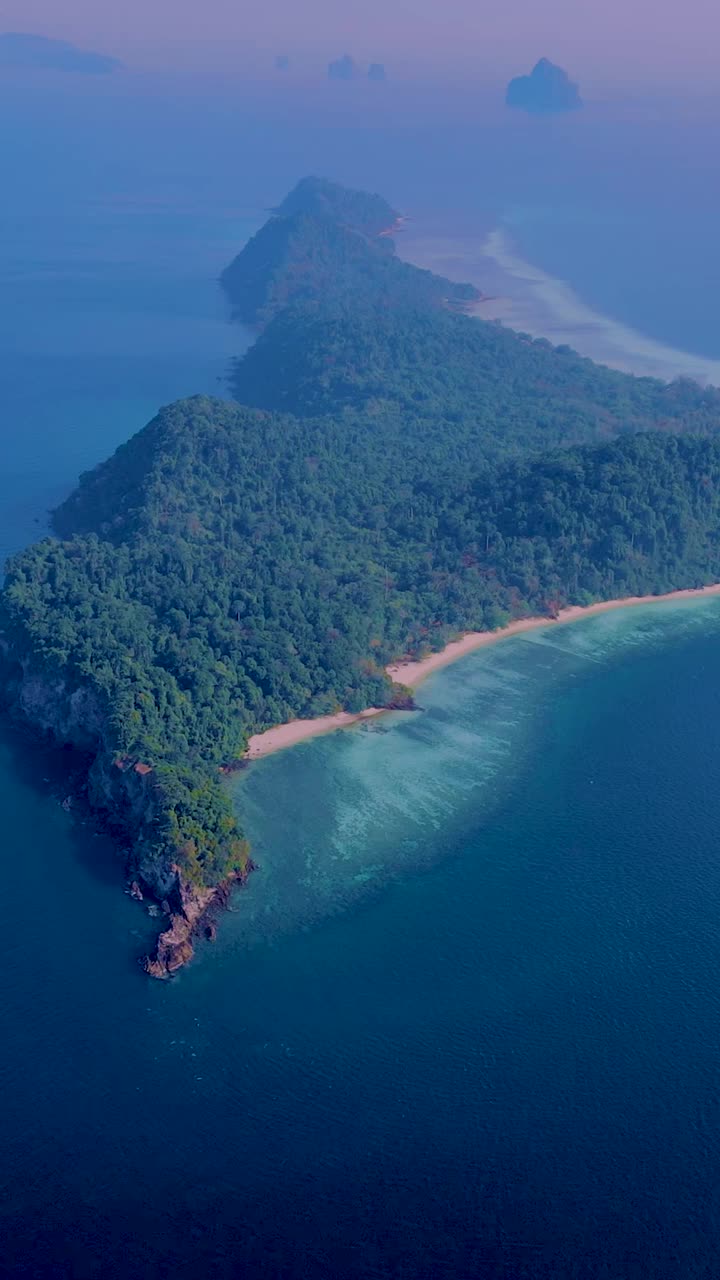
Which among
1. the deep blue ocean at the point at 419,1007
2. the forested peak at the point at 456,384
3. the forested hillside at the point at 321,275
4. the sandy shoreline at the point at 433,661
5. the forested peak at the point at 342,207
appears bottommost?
the deep blue ocean at the point at 419,1007

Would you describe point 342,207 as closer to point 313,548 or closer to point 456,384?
point 456,384

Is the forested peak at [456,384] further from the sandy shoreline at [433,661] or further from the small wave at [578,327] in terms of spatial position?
the sandy shoreline at [433,661]

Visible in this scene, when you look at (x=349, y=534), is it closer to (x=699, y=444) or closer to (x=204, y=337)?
(x=699, y=444)

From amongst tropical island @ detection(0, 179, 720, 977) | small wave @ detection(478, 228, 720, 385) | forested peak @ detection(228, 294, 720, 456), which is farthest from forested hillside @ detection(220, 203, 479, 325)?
tropical island @ detection(0, 179, 720, 977)

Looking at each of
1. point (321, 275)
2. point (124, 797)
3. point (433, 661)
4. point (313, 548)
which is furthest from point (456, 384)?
point (124, 797)

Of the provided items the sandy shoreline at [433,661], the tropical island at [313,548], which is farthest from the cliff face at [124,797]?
the sandy shoreline at [433,661]

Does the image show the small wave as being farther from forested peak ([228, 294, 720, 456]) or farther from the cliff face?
the cliff face
